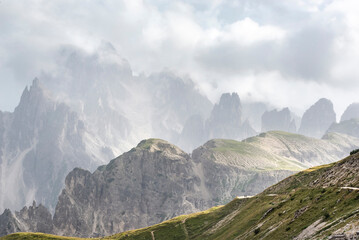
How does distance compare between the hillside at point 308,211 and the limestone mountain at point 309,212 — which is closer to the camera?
the limestone mountain at point 309,212

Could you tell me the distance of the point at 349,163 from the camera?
93.5 meters

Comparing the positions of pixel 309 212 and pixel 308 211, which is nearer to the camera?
pixel 309 212

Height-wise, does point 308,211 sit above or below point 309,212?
above

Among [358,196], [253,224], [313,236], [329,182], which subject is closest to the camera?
[313,236]

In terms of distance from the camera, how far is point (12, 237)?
168m

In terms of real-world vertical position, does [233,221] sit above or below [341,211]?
above

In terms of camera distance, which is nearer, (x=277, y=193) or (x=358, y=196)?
(x=358, y=196)

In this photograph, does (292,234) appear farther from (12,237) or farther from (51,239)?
(12,237)

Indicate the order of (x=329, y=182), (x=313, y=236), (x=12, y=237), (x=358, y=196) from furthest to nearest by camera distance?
(x=12, y=237)
(x=329, y=182)
(x=358, y=196)
(x=313, y=236)

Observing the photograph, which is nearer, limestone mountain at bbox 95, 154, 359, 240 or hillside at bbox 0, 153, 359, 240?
limestone mountain at bbox 95, 154, 359, 240

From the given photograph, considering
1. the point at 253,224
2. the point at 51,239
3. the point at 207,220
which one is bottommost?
the point at 253,224

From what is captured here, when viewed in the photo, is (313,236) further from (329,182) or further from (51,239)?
(51,239)

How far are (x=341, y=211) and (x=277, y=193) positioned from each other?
6716cm

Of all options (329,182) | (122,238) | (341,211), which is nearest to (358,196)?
(341,211)
